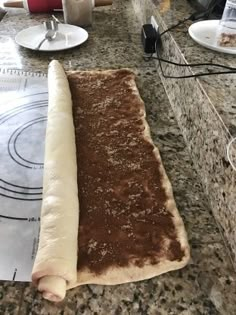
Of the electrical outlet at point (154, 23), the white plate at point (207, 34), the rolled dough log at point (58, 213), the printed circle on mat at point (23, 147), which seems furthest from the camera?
the electrical outlet at point (154, 23)

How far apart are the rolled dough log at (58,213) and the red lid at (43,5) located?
0.77 metres

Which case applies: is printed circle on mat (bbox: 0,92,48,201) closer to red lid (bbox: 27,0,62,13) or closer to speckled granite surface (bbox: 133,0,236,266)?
speckled granite surface (bbox: 133,0,236,266)

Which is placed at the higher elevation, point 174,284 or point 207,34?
point 207,34

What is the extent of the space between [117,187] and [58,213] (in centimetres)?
13

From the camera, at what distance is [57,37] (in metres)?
1.08

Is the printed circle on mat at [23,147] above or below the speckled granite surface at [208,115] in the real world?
below

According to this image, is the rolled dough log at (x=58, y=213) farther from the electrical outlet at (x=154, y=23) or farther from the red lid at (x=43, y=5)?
the red lid at (x=43, y=5)

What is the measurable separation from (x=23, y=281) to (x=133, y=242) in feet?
0.55

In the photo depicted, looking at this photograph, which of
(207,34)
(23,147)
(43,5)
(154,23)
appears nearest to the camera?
(23,147)

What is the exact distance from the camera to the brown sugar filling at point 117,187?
460 mm

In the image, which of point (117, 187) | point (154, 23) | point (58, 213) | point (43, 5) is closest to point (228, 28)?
point (154, 23)

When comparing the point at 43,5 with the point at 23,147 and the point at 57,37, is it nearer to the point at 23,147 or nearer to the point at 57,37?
the point at 57,37

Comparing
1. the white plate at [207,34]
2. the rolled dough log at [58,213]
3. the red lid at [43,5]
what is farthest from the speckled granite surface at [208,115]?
the red lid at [43,5]

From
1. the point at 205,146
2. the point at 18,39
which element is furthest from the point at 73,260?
the point at 18,39
